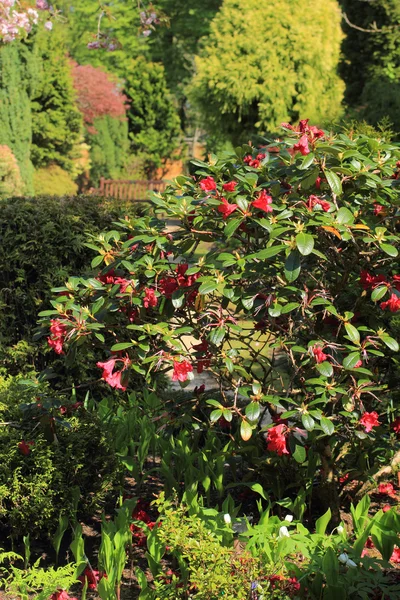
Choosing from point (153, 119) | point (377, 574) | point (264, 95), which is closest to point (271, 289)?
point (377, 574)

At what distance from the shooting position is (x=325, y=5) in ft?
49.0

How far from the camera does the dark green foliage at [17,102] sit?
1709 centimetres

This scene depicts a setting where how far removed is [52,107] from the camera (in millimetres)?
20734

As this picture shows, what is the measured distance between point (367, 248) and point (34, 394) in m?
1.71

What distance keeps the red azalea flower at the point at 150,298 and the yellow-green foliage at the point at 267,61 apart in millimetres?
11734

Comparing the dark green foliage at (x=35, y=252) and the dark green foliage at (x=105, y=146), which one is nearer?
the dark green foliage at (x=35, y=252)

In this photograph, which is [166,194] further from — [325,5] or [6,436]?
[325,5]

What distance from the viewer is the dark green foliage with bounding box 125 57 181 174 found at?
2891 cm

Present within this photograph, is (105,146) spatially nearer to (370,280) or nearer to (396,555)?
(370,280)

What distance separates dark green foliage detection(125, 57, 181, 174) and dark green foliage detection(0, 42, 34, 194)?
1110 centimetres

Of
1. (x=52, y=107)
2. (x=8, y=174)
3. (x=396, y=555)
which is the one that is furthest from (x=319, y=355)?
(x=52, y=107)

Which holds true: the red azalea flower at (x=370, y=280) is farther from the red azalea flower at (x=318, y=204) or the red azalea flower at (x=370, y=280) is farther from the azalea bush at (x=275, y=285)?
the red azalea flower at (x=318, y=204)

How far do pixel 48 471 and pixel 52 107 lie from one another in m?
18.7

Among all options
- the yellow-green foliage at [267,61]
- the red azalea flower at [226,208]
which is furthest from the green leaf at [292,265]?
the yellow-green foliage at [267,61]
